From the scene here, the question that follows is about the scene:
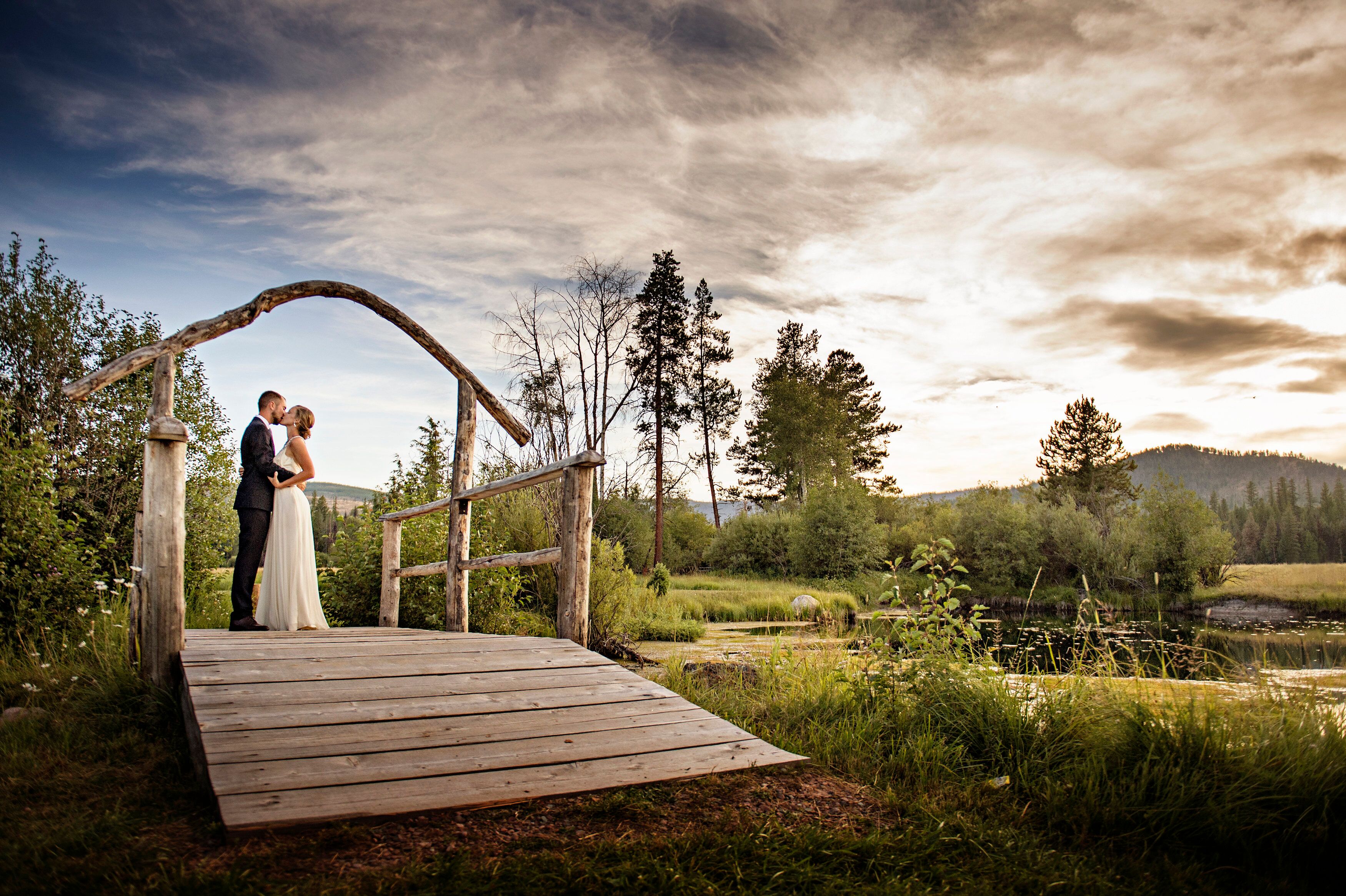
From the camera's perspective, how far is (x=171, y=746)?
10.9 ft

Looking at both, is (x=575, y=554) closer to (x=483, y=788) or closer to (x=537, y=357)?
(x=483, y=788)

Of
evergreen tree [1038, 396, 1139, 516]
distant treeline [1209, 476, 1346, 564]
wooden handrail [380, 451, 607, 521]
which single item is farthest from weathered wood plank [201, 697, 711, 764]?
distant treeline [1209, 476, 1346, 564]

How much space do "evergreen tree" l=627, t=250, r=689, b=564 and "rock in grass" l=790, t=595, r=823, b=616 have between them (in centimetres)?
709

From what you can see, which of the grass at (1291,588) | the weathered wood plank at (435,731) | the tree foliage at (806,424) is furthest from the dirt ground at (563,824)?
the tree foliage at (806,424)

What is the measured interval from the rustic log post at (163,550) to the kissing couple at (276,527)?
1542mm

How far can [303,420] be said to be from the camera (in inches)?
230

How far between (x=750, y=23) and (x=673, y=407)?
1546 cm

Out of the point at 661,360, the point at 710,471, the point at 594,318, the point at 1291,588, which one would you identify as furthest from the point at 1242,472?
the point at 594,318

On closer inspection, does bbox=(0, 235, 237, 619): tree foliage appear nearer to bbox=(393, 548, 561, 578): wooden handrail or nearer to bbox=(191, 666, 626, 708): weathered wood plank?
bbox=(393, 548, 561, 578): wooden handrail

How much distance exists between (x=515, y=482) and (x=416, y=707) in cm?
214

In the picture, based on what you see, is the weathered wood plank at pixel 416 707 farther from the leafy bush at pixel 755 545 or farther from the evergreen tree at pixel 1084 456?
the evergreen tree at pixel 1084 456

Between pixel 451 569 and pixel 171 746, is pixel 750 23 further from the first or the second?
pixel 171 746

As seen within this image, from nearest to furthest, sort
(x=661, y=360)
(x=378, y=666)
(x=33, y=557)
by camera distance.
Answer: (x=378, y=666)
(x=33, y=557)
(x=661, y=360)

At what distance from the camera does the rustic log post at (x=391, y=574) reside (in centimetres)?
683
